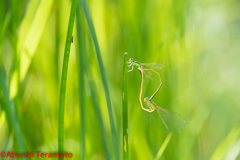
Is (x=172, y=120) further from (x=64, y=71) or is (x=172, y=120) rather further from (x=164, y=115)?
(x=64, y=71)

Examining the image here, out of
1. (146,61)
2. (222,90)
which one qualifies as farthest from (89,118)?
(222,90)

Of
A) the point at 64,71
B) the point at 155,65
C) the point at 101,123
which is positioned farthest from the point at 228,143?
the point at 64,71

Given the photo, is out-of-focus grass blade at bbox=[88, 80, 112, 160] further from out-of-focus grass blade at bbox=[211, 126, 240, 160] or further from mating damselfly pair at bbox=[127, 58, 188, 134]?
out-of-focus grass blade at bbox=[211, 126, 240, 160]

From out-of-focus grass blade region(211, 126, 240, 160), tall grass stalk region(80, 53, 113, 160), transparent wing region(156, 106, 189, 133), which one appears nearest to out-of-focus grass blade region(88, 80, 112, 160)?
tall grass stalk region(80, 53, 113, 160)

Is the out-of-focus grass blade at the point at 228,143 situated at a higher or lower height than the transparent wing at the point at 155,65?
lower

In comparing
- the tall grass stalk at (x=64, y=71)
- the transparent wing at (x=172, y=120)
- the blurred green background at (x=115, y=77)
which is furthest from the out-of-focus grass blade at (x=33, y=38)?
the transparent wing at (x=172, y=120)

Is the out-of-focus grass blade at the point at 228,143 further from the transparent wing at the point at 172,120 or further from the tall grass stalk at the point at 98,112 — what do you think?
the tall grass stalk at the point at 98,112
